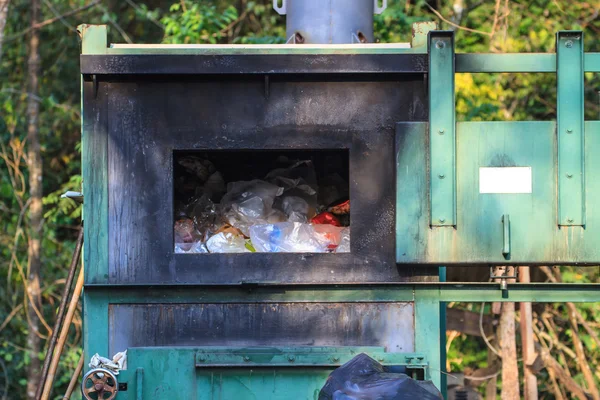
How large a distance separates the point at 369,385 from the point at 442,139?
49.4 inches

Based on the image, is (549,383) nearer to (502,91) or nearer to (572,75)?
(502,91)

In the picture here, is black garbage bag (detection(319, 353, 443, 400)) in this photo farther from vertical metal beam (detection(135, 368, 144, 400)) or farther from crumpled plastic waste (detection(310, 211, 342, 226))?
crumpled plastic waste (detection(310, 211, 342, 226))

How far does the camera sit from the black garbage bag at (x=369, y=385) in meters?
4.06

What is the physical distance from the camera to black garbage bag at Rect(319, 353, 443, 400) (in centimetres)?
406

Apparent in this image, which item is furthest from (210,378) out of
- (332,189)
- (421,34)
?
(421,34)

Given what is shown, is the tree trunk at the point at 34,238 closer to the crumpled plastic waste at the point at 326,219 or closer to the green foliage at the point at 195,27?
the green foliage at the point at 195,27

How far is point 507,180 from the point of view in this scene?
4730mm

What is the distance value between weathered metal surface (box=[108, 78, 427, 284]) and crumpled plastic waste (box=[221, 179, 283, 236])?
1.67 feet

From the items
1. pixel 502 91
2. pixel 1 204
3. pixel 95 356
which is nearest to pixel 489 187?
pixel 95 356

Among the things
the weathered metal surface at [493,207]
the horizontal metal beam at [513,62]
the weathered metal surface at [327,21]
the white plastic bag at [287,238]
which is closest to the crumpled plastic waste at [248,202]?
the white plastic bag at [287,238]

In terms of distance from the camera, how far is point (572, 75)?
4812 mm

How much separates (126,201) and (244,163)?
1.16 metres

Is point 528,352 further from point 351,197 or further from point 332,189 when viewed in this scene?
point 351,197

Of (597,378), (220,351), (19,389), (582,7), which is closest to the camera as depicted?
(220,351)
